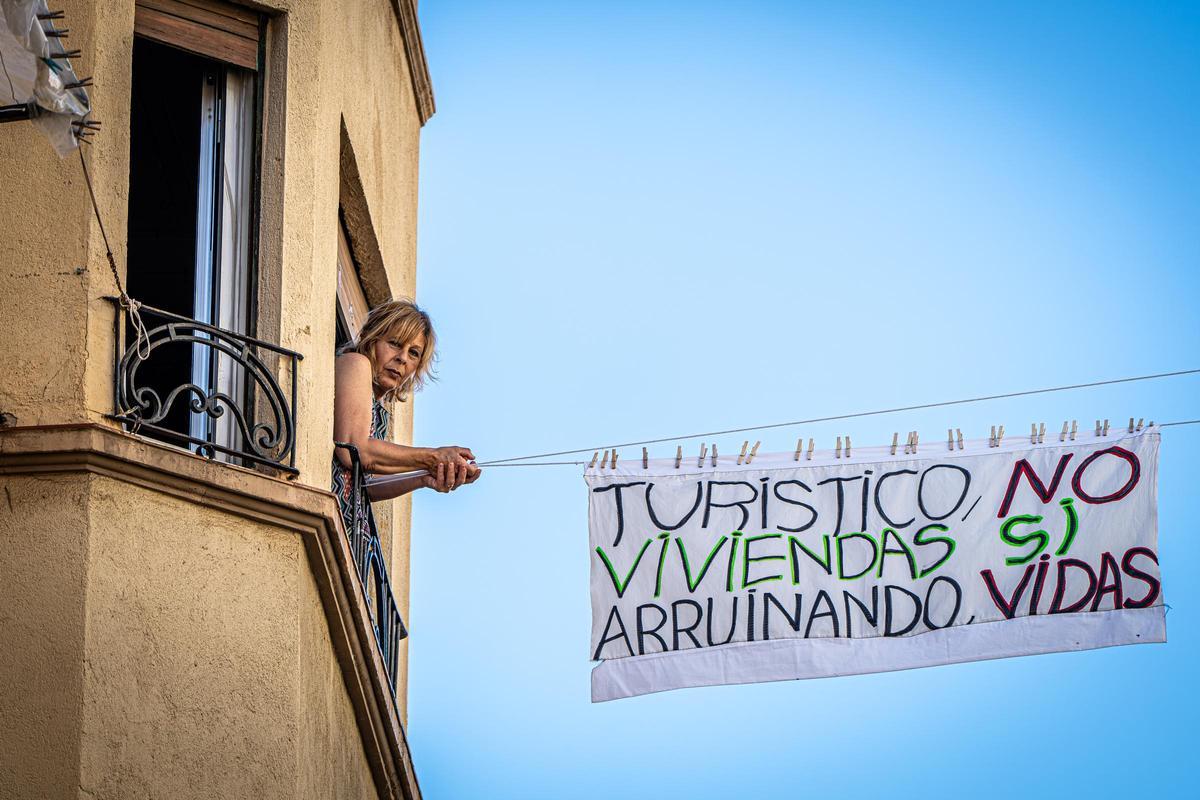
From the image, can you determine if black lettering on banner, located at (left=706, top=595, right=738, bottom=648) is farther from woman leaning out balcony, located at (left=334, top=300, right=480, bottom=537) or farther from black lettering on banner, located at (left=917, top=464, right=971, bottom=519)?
woman leaning out balcony, located at (left=334, top=300, right=480, bottom=537)

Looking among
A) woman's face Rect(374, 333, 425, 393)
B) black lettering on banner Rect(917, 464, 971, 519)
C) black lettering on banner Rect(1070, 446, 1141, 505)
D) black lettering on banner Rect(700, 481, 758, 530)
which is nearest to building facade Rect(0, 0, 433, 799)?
woman's face Rect(374, 333, 425, 393)

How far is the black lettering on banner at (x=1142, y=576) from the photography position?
9539 mm

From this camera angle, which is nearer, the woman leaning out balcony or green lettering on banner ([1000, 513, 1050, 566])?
the woman leaning out balcony

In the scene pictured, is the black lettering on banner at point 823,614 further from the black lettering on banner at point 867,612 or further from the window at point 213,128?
the window at point 213,128

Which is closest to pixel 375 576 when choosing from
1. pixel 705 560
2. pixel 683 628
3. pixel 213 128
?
pixel 683 628

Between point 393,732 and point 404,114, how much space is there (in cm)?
458

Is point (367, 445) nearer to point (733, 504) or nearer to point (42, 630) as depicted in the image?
point (733, 504)

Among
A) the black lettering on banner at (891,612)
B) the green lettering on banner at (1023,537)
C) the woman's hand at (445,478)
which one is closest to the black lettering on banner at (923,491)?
the green lettering on banner at (1023,537)

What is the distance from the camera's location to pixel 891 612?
377 inches

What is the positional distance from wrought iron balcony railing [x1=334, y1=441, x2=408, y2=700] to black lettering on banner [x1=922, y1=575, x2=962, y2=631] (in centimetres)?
277

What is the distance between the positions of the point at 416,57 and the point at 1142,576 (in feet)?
18.8

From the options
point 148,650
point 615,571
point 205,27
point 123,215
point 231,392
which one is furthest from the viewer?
point 615,571

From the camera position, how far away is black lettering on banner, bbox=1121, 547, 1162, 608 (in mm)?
9539

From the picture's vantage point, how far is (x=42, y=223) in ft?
23.2
